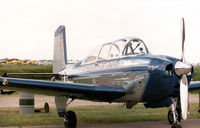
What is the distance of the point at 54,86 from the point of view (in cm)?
955

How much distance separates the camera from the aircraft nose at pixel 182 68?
8784 mm

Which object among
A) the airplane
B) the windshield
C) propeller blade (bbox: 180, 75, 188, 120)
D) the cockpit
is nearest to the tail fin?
the airplane

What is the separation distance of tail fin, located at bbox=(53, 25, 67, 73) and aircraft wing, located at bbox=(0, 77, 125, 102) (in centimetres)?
511

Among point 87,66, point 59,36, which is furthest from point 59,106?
point 59,36

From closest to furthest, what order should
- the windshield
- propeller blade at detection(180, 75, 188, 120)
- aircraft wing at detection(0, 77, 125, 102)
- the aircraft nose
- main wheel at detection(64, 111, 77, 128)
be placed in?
the aircraft nose
propeller blade at detection(180, 75, 188, 120)
aircraft wing at detection(0, 77, 125, 102)
the windshield
main wheel at detection(64, 111, 77, 128)

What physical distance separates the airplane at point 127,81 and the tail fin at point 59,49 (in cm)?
361

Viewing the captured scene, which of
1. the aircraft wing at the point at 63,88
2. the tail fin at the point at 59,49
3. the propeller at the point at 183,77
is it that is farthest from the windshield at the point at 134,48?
the tail fin at the point at 59,49

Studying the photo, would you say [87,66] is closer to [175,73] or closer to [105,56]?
[105,56]

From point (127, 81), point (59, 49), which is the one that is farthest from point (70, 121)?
point (59, 49)

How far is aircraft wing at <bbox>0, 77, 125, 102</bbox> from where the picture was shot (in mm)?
9211

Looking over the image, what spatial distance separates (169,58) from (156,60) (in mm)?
332

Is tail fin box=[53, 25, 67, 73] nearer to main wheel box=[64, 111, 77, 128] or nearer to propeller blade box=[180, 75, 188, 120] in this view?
main wheel box=[64, 111, 77, 128]

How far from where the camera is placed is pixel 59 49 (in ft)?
52.0

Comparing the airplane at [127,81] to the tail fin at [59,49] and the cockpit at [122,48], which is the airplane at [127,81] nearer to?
the cockpit at [122,48]
